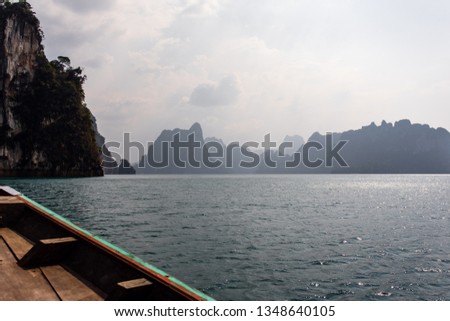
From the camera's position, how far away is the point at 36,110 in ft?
372

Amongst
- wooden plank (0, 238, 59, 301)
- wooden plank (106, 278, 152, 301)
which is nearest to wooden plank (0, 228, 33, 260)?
wooden plank (0, 238, 59, 301)

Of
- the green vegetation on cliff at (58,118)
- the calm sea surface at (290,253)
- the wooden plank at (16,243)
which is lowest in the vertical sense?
the calm sea surface at (290,253)

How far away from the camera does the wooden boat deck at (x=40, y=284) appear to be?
16.4 feet

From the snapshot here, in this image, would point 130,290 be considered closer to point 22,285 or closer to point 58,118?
point 22,285

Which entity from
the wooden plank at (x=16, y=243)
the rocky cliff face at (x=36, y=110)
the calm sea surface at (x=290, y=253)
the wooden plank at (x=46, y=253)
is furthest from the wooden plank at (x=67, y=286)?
the rocky cliff face at (x=36, y=110)

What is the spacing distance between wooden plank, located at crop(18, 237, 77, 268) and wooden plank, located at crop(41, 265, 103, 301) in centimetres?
22

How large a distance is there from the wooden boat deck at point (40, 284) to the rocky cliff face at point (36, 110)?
109834mm

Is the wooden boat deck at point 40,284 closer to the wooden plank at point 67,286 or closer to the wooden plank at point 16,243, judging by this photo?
the wooden plank at point 67,286

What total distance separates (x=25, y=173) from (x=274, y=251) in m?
110

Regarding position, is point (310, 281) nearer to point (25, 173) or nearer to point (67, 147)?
point (25, 173)

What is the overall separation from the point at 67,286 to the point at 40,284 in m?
Answer: 0.46

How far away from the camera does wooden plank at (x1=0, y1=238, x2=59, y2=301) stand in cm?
498

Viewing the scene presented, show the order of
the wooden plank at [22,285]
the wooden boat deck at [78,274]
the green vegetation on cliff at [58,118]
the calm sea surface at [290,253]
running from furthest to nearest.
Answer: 1. the green vegetation on cliff at [58,118]
2. the calm sea surface at [290,253]
3. the wooden plank at [22,285]
4. the wooden boat deck at [78,274]

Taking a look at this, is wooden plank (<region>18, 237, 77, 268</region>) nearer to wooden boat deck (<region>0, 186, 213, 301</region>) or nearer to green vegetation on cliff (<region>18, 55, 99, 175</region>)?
wooden boat deck (<region>0, 186, 213, 301</region>)
